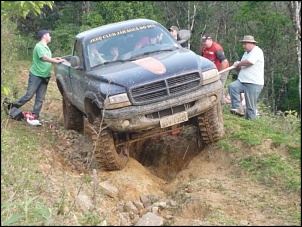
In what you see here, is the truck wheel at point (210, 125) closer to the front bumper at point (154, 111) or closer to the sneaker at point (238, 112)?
the front bumper at point (154, 111)

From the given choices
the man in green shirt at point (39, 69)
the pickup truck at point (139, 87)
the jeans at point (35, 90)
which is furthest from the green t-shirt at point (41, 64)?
the pickup truck at point (139, 87)

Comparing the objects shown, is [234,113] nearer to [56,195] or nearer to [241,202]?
[241,202]

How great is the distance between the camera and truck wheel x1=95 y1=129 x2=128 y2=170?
6.91 meters

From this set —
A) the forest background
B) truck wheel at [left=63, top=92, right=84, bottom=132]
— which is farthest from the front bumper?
the forest background

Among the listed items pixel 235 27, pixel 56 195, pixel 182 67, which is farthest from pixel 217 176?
pixel 235 27

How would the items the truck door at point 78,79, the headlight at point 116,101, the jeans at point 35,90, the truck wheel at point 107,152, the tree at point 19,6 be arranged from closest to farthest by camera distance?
the tree at point 19,6, the headlight at point 116,101, the truck wheel at point 107,152, the truck door at point 78,79, the jeans at point 35,90

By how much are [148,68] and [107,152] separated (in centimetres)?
127

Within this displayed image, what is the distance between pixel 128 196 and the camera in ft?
21.7

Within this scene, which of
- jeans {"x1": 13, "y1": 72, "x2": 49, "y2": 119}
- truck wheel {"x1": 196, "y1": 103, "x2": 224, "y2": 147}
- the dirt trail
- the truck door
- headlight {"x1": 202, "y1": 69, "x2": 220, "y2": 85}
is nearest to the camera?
the dirt trail

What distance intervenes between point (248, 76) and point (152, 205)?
12.3 ft

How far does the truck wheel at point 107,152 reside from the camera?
22.7 ft

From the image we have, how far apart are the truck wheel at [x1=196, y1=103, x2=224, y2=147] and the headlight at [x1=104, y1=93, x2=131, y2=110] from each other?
1.35 meters

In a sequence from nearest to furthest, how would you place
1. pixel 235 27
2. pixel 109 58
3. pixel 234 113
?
pixel 109 58, pixel 234 113, pixel 235 27

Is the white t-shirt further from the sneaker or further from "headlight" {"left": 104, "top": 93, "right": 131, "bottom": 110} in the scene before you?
"headlight" {"left": 104, "top": 93, "right": 131, "bottom": 110}
